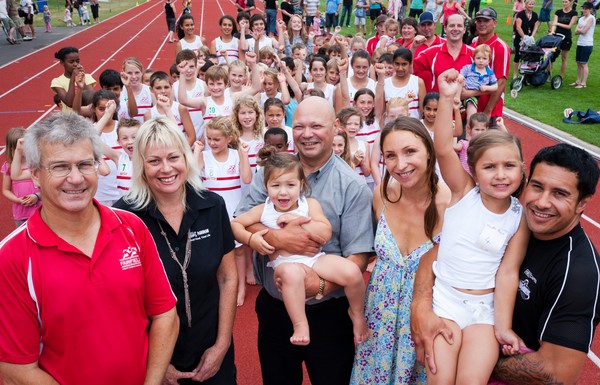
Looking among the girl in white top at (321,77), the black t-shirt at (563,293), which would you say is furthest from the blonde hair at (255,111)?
the black t-shirt at (563,293)

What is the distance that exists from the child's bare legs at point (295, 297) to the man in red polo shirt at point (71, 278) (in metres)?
0.81

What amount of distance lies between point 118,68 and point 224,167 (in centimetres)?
1654

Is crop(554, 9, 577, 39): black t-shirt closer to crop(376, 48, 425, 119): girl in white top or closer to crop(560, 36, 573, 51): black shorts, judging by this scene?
crop(560, 36, 573, 51): black shorts

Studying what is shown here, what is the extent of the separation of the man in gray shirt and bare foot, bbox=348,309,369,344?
190 millimetres

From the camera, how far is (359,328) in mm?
2893

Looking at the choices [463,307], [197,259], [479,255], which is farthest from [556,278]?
[197,259]

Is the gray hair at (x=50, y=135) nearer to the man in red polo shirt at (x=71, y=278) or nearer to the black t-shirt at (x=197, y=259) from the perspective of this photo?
the man in red polo shirt at (x=71, y=278)

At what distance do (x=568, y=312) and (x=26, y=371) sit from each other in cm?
237

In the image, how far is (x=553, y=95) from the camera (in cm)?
1356

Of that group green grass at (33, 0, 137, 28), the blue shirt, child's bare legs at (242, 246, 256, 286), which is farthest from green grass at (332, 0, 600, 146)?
green grass at (33, 0, 137, 28)

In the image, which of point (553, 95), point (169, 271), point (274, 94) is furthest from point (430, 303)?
point (553, 95)

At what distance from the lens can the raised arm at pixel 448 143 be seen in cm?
274

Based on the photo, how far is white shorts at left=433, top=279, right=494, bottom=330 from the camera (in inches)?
101

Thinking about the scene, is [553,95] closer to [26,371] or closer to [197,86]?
[197,86]
